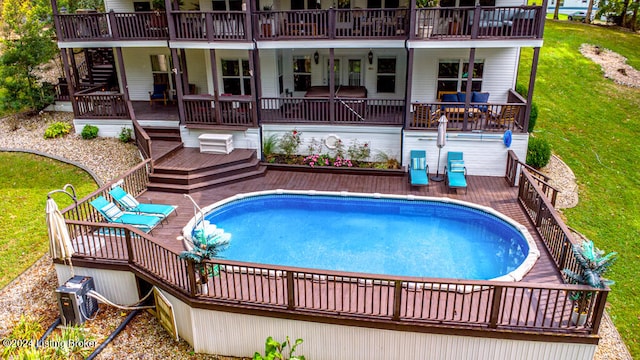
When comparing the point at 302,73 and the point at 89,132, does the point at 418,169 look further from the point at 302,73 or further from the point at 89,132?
the point at 89,132

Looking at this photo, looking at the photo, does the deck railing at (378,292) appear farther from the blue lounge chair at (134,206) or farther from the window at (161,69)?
the window at (161,69)

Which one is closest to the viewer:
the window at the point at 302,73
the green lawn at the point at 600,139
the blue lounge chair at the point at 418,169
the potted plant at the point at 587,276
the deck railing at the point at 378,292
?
the potted plant at the point at 587,276

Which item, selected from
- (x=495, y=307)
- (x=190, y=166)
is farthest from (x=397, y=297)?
(x=190, y=166)

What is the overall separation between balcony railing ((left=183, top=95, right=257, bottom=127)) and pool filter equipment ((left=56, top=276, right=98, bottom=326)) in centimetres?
795

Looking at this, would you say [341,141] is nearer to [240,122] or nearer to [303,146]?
[303,146]

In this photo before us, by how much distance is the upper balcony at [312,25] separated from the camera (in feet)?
45.4

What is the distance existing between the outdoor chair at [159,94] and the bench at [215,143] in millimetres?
4844

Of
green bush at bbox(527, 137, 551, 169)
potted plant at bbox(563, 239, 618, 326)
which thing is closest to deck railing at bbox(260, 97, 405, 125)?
green bush at bbox(527, 137, 551, 169)

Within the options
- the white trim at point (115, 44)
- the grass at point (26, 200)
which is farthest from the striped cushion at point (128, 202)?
the white trim at point (115, 44)

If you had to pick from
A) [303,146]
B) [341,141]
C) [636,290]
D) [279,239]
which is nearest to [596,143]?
[636,290]

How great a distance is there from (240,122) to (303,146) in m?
2.46

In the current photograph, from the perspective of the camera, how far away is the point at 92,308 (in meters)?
9.58

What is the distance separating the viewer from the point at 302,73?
1853cm

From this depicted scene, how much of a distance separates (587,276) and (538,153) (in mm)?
8785
